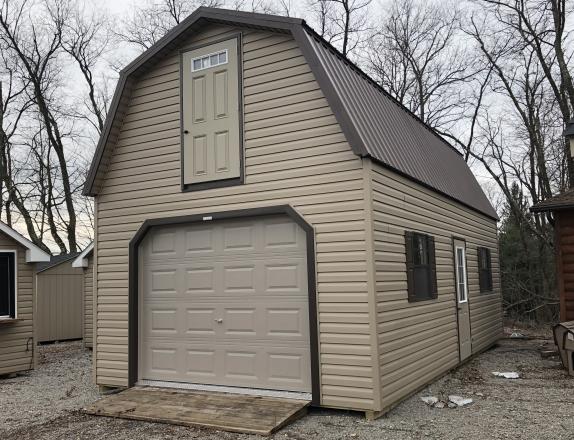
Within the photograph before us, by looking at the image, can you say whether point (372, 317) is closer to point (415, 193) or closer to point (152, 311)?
point (415, 193)

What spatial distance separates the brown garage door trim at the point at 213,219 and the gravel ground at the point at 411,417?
67 cm

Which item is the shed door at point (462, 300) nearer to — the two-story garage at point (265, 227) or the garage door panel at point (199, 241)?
the two-story garage at point (265, 227)

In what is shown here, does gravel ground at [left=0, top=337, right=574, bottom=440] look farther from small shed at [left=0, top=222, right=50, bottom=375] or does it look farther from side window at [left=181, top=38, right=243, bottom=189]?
side window at [left=181, top=38, right=243, bottom=189]

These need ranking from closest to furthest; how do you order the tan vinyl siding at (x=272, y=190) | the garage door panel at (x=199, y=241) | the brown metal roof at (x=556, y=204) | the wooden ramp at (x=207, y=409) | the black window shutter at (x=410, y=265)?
the wooden ramp at (x=207, y=409) < the tan vinyl siding at (x=272, y=190) < the black window shutter at (x=410, y=265) < the garage door panel at (x=199, y=241) < the brown metal roof at (x=556, y=204)

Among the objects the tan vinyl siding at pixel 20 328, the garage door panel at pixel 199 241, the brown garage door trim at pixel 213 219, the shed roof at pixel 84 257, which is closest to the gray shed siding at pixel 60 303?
the shed roof at pixel 84 257

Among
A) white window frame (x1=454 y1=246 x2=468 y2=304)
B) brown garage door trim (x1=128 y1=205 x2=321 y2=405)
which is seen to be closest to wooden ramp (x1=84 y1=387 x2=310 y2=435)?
brown garage door trim (x1=128 y1=205 x2=321 y2=405)

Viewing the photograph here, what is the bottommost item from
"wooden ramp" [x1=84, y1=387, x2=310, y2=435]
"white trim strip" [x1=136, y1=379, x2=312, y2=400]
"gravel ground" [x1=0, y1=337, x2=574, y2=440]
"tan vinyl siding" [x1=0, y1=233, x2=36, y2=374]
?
"gravel ground" [x1=0, y1=337, x2=574, y2=440]

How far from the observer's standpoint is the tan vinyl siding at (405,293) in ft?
20.9

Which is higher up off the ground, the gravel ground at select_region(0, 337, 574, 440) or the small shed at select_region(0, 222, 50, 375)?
the small shed at select_region(0, 222, 50, 375)

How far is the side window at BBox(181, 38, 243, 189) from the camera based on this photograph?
287 inches

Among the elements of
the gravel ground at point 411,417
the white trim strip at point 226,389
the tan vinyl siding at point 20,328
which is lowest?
the gravel ground at point 411,417

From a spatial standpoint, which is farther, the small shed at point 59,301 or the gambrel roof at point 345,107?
the small shed at point 59,301

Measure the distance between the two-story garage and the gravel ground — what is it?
0.97 ft

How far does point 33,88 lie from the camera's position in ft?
73.9
